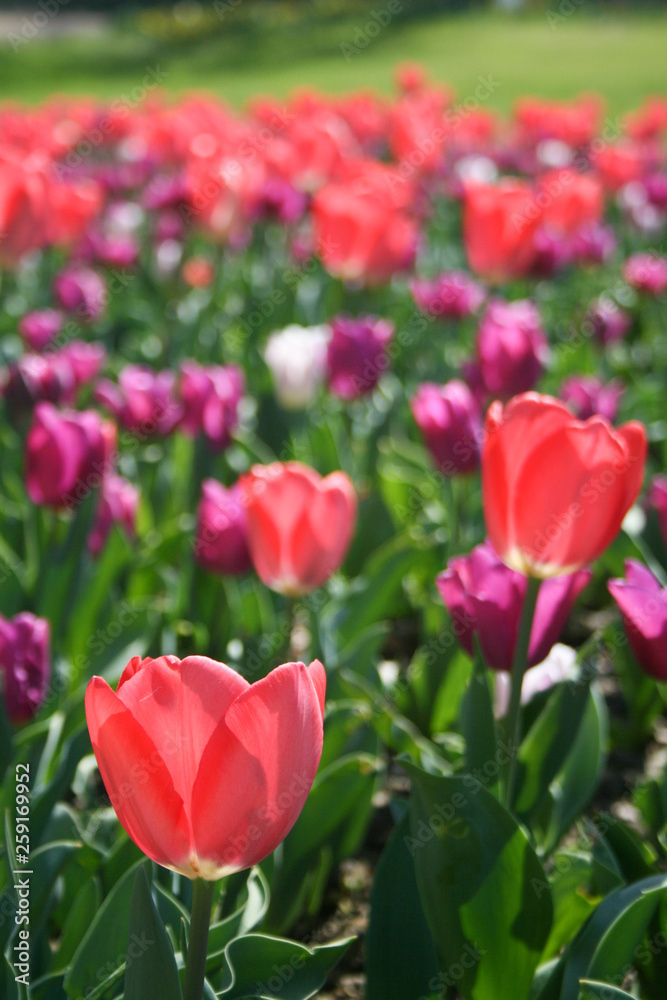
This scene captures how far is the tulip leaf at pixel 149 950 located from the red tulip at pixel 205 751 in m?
0.07

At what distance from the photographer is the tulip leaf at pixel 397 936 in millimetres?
1029

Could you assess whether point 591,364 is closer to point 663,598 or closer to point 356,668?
point 356,668

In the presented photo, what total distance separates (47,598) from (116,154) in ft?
17.0

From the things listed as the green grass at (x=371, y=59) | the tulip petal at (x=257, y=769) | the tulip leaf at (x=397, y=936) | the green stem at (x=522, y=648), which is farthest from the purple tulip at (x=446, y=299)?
the green grass at (x=371, y=59)

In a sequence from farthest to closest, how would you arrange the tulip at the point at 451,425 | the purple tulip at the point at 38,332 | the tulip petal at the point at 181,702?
the purple tulip at the point at 38,332 < the tulip at the point at 451,425 < the tulip petal at the point at 181,702

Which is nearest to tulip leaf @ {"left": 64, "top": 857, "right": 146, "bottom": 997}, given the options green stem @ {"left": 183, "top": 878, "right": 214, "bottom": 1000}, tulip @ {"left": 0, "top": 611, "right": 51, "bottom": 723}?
green stem @ {"left": 183, "top": 878, "right": 214, "bottom": 1000}

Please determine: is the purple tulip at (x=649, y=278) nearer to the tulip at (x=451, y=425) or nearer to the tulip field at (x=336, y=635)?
the tulip field at (x=336, y=635)

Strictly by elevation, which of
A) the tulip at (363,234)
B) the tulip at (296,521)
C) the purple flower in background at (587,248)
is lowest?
the purple flower in background at (587,248)

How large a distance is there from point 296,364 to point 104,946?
1541 millimetres

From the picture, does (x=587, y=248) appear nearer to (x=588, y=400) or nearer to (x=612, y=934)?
(x=588, y=400)

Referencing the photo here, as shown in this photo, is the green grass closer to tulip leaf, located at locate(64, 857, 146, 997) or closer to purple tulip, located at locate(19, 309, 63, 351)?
purple tulip, located at locate(19, 309, 63, 351)

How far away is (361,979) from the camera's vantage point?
52.4 inches

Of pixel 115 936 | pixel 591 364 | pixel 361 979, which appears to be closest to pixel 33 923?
pixel 115 936

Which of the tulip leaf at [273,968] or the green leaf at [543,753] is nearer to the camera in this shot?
the tulip leaf at [273,968]
